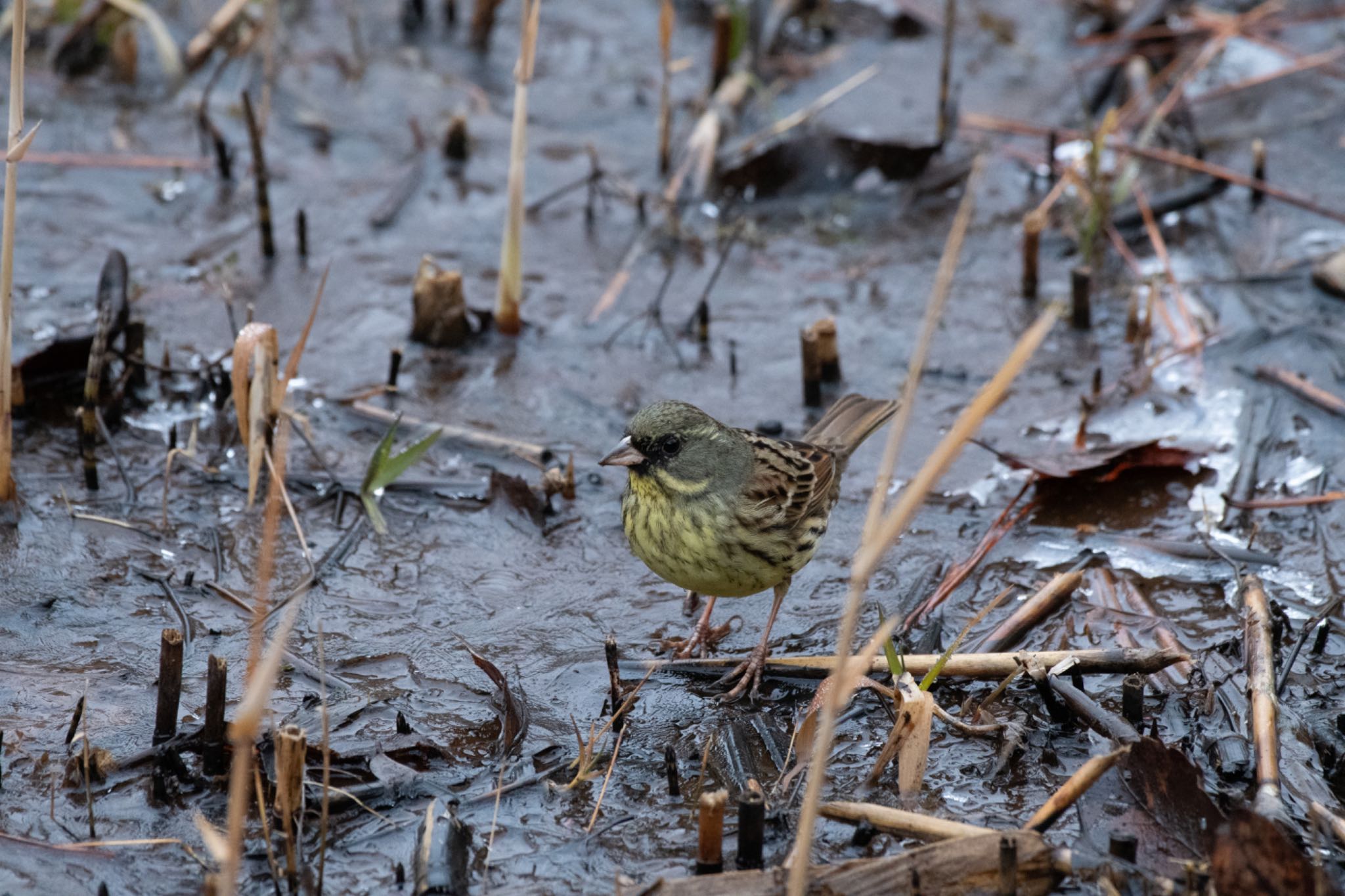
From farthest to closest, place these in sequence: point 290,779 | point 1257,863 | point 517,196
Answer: point 517,196, point 290,779, point 1257,863

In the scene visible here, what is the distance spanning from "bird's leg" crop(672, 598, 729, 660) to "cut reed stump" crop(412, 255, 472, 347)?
90.9 inches

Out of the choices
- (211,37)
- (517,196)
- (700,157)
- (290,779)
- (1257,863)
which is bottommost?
(290,779)

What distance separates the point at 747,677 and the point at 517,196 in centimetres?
273

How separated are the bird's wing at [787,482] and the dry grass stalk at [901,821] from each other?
116 centimetres

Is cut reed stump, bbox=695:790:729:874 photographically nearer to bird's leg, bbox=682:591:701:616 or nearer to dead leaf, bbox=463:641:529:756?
dead leaf, bbox=463:641:529:756

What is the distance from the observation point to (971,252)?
7.54 meters

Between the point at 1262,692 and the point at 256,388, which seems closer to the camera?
the point at 1262,692

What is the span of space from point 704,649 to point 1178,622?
68.4 inches

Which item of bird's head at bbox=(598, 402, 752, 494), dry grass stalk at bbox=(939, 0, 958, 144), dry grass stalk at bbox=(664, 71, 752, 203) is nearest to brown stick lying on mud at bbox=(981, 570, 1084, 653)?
bird's head at bbox=(598, 402, 752, 494)

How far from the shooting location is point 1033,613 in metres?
4.68

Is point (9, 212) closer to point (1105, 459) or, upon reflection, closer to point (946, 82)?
point (1105, 459)

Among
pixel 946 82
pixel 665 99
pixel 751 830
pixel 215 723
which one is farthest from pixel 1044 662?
pixel 946 82

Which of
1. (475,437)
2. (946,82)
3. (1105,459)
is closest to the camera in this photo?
(1105,459)

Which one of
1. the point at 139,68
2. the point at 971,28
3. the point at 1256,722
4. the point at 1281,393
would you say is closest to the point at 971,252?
the point at 1281,393
